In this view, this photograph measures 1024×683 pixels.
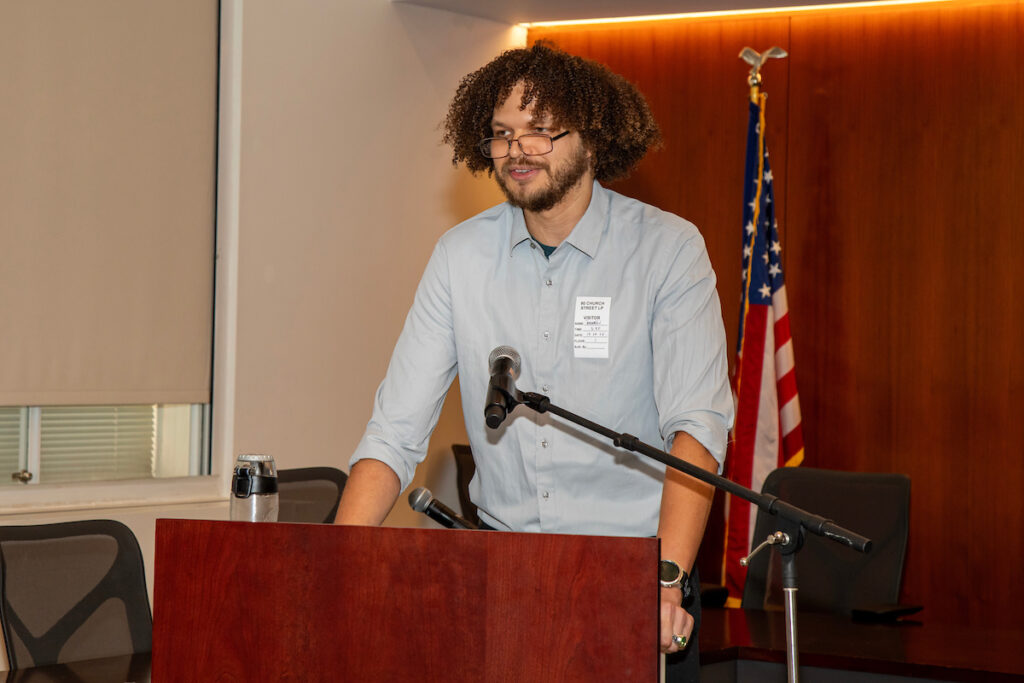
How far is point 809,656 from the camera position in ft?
9.54

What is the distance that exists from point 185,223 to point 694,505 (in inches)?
124

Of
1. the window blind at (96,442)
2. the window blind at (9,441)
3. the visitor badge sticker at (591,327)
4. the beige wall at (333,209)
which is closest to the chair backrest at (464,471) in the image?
the beige wall at (333,209)

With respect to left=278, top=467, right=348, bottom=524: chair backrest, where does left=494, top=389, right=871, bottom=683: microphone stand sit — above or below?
above

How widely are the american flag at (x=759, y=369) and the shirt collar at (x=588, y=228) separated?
2669 mm

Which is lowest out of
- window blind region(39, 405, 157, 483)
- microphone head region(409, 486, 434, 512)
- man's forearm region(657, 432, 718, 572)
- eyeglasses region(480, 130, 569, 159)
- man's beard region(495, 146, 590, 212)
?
window blind region(39, 405, 157, 483)

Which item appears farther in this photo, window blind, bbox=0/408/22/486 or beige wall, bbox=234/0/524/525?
beige wall, bbox=234/0/524/525

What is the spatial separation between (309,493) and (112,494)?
1.02 metres

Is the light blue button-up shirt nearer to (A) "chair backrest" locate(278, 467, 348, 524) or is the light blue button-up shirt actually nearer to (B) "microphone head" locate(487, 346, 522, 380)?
(B) "microphone head" locate(487, 346, 522, 380)

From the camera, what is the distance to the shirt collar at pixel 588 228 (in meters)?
1.99

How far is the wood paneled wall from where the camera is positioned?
16.0 feet

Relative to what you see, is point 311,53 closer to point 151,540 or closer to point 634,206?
point 151,540

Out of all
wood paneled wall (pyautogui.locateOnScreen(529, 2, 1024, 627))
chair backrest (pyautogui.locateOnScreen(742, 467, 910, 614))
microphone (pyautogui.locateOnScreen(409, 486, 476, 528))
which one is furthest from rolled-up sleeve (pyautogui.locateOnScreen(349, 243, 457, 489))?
wood paneled wall (pyautogui.locateOnScreen(529, 2, 1024, 627))

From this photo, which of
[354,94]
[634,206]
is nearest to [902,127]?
[354,94]

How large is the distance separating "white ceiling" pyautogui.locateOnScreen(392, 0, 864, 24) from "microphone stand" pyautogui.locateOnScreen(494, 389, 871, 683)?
3.90m
